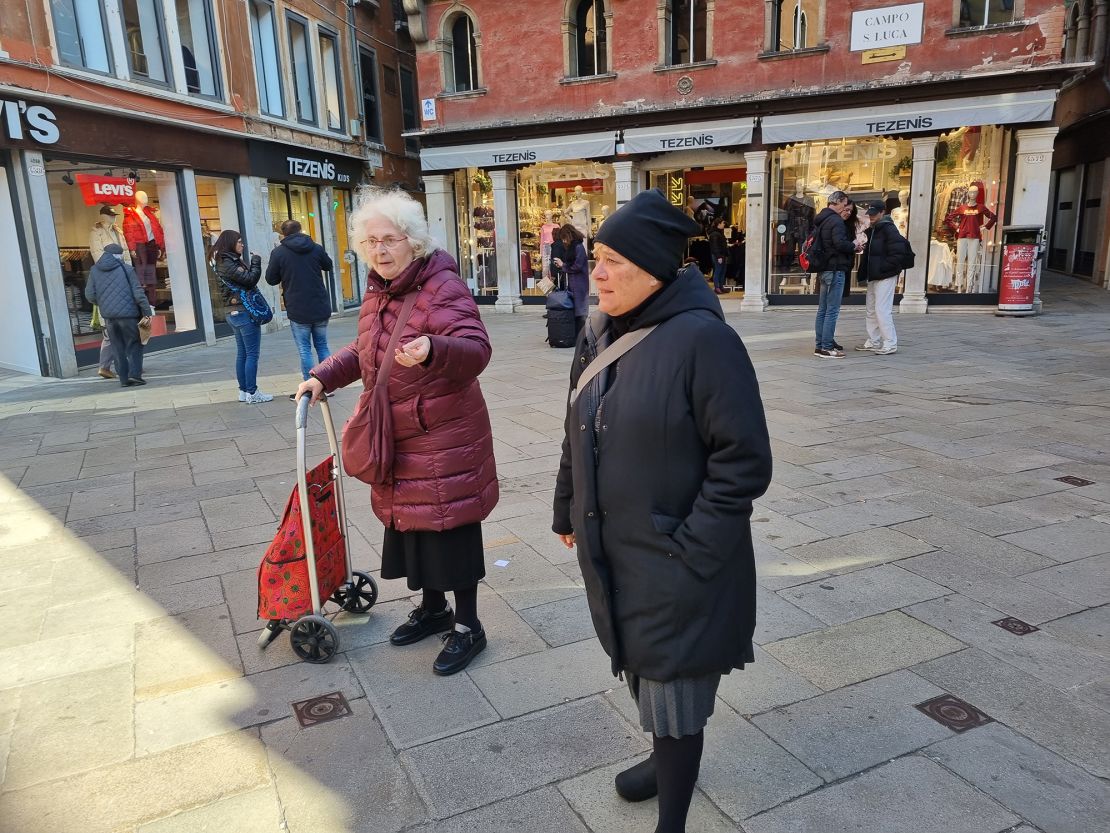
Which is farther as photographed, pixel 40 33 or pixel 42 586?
pixel 40 33

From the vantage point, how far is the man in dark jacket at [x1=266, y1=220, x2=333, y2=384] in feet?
27.2

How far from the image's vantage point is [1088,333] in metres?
12.1

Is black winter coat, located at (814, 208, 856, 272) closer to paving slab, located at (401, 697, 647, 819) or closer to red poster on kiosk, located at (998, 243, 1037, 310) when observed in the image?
red poster on kiosk, located at (998, 243, 1037, 310)

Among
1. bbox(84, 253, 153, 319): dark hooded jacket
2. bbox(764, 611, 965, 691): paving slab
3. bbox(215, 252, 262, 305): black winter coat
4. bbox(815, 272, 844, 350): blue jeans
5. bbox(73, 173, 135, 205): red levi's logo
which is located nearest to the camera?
bbox(764, 611, 965, 691): paving slab

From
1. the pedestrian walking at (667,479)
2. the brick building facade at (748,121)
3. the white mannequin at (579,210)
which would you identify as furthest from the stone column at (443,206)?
the pedestrian walking at (667,479)

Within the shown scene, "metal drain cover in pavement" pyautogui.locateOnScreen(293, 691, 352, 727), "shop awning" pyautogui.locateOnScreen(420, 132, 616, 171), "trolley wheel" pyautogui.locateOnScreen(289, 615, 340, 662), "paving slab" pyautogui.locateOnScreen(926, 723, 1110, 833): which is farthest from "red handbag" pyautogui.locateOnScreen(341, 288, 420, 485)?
"shop awning" pyautogui.locateOnScreen(420, 132, 616, 171)

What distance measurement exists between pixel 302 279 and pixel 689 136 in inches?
418

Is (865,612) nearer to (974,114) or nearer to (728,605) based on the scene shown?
(728,605)

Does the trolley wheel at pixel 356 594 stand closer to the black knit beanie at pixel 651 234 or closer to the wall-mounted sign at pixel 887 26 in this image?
the black knit beanie at pixel 651 234

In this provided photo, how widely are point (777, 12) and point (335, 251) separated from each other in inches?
427

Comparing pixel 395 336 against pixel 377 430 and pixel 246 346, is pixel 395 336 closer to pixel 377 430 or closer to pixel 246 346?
pixel 377 430

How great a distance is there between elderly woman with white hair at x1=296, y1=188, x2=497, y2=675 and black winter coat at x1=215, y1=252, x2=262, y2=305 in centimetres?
537

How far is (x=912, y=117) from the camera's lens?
48.0 feet

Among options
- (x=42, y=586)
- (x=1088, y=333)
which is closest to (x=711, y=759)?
(x=42, y=586)
